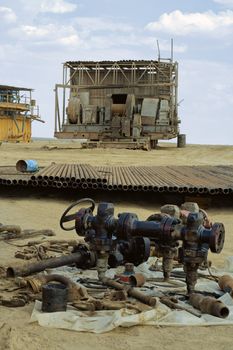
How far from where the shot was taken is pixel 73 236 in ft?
27.0

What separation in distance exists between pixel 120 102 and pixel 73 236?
67.2ft

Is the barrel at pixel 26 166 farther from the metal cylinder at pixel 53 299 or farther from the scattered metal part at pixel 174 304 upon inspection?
the metal cylinder at pixel 53 299

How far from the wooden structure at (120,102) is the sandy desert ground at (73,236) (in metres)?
4.07

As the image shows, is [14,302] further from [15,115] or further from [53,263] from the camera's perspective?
[15,115]

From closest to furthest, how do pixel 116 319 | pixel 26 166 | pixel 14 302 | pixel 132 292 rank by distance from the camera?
pixel 116 319
pixel 14 302
pixel 132 292
pixel 26 166

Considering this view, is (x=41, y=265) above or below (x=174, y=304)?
above

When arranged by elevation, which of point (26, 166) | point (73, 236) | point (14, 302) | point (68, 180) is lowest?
point (73, 236)

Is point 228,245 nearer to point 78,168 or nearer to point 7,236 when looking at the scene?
point 7,236

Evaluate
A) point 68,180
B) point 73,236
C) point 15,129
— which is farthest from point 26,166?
point 15,129

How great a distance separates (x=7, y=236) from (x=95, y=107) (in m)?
20.3

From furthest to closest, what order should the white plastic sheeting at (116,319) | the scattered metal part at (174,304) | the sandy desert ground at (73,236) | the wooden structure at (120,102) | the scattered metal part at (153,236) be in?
the wooden structure at (120,102)
the scattered metal part at (153,236)
the scattered metal part at (174,304)
the white plastic sheeting at (116,319)
the sandy desert ground at (73,236)

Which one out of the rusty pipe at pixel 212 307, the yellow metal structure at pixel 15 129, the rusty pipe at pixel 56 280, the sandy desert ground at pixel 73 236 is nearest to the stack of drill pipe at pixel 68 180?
the sandy desert ground at pixel 73 236

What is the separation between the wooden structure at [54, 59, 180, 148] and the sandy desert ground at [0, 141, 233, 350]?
4070mm

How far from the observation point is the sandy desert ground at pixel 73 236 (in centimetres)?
392
